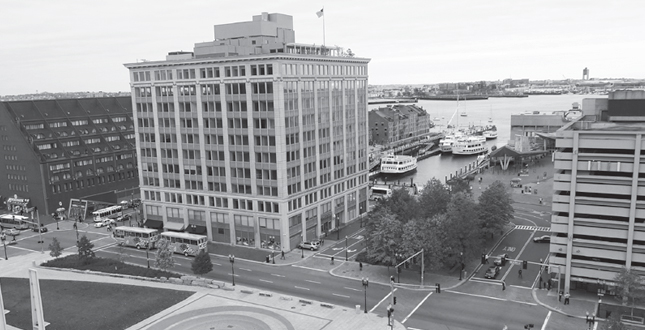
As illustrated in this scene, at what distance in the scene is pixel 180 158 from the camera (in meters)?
86.6

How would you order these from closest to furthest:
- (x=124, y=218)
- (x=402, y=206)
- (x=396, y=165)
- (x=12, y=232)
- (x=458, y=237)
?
(x=458, y=237)
(x=402, y=206)
(x=12, y=232)
(x=124, y=218)
(x=396, y=165)

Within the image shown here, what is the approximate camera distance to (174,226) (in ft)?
289

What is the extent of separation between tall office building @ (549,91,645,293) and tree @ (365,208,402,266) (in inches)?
734

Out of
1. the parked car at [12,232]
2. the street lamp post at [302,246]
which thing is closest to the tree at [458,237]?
the street lamp post at [302,246]

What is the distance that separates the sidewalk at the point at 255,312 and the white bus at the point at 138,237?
17.5 m

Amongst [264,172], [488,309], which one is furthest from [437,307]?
[264,172]

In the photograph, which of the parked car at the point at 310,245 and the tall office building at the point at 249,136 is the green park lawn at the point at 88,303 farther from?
the parked car at the point at 310,245

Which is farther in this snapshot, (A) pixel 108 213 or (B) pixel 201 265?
(A) pixel 108 213

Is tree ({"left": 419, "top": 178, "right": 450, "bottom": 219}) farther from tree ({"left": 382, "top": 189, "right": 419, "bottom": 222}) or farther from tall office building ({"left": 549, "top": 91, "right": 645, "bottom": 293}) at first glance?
tall office building ({"left": 549, "top": 91, "right": 645, "bottom": 293})

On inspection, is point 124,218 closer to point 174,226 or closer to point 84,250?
point 174,226

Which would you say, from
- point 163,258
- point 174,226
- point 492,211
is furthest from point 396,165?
point 163,258

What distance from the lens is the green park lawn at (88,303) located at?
181ft

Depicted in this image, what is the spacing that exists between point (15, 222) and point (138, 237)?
116ft

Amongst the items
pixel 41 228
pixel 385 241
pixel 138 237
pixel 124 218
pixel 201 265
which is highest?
pixel 385 241
